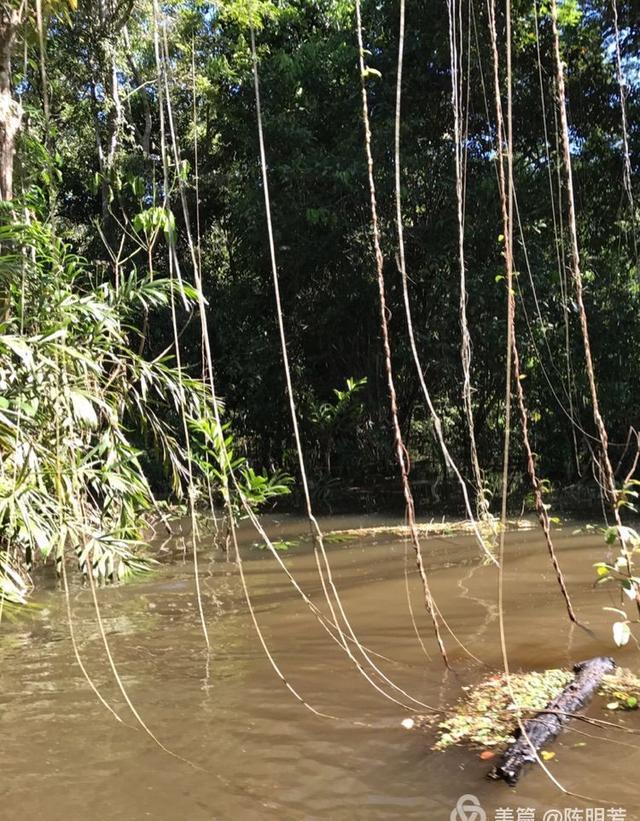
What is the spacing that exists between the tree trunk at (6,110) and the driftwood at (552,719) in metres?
4.05

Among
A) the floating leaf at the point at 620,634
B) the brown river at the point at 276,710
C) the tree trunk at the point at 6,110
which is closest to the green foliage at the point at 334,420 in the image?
the brown river at the point at 276,710

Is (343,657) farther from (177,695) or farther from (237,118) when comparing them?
(237,118)

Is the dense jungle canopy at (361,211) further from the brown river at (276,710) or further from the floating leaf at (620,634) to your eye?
the floating leaf at (620,634)

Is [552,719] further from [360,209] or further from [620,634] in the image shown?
[360,209]

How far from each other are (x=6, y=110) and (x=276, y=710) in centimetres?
385

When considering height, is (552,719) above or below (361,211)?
below

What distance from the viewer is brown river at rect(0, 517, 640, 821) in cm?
194

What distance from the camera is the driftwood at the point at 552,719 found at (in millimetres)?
1949

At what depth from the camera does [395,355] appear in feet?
31.9

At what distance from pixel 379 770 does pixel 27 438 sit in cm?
221

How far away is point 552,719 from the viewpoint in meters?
2.19

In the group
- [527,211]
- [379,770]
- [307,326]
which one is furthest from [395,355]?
[379,770]

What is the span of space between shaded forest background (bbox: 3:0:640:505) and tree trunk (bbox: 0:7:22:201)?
299cm

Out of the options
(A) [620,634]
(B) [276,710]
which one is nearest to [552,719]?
(A) [620,634]
